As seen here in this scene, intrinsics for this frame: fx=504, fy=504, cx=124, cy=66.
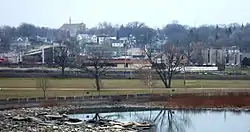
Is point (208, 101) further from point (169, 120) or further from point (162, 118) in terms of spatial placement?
point (169, 120)

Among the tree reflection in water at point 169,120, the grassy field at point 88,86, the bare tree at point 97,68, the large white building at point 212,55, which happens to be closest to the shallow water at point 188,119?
the tree reflection in water at point 169,120

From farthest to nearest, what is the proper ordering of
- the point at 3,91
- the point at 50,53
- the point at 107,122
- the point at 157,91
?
the point at 50,53, the point at 157,91, the point at 3,91, the point at 107,122

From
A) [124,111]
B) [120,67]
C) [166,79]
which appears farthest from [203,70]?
[124,111]

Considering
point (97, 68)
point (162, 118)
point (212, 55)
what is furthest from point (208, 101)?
point (212, 55)

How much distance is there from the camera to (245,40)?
465 ft

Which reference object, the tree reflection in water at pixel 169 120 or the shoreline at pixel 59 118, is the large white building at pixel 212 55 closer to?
the shoreline at pixel 59 118

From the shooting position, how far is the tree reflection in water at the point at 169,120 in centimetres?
4233

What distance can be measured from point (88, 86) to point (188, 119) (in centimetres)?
2032

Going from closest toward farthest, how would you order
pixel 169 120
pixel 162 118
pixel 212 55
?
1. pixel 169 120
2. pixel 162 118
3. pixel 212 55

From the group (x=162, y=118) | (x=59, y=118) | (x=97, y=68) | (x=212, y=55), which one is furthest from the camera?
(x=212, y=55)

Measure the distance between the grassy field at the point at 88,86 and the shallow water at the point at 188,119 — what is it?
8.62 m

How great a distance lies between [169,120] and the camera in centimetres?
4694

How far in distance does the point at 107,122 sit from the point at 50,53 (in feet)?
231

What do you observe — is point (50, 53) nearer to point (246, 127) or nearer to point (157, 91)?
point (157, 91)
